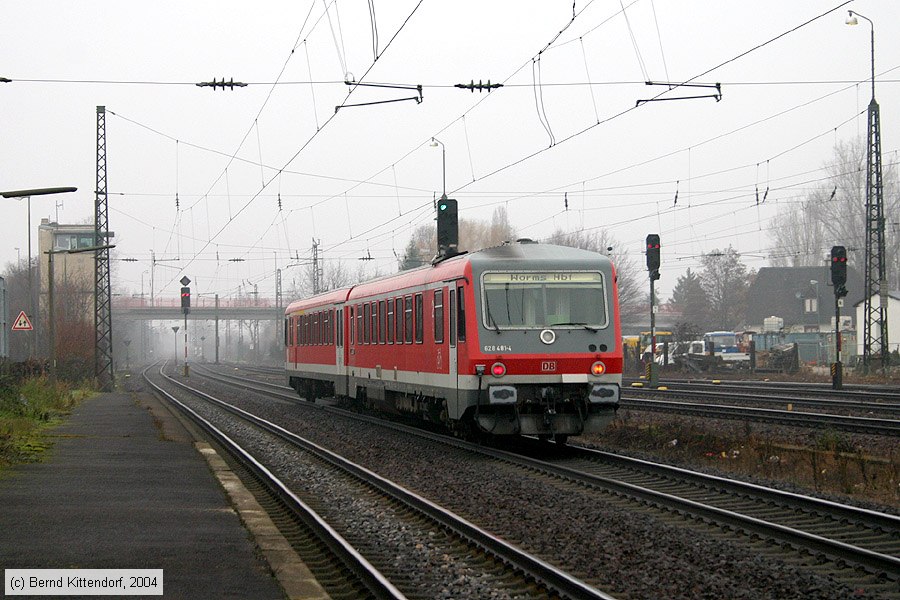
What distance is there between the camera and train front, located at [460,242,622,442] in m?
16.9

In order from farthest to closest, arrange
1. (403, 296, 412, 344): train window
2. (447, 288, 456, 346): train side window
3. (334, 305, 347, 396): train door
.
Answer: (334, 305, 347, 396): train door → (403, 296, 412, 344): train window → (447, 288, 456, 346): train side window

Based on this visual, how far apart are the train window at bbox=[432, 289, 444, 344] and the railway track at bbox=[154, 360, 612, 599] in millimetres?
3886

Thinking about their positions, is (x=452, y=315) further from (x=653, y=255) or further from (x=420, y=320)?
(x=653, y=255)

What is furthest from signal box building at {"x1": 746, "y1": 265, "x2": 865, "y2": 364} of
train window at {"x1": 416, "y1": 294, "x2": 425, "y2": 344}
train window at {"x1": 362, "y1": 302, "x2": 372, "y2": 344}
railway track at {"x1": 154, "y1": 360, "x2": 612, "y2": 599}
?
railway track at {"x1": 154, "y1": 360, "x2": 612, "y2": 599}

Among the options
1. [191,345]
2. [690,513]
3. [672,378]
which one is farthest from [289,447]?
[191,345]

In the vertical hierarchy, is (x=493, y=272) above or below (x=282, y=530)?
→ above

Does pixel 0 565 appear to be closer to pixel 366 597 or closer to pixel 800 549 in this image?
pixel 366 597

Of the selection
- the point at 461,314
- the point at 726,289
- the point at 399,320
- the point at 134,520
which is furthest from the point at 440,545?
the point at 726,289

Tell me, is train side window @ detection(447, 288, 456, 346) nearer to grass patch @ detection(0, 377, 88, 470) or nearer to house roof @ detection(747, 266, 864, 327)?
grass patch @ detection(0, 377, 88, 470)

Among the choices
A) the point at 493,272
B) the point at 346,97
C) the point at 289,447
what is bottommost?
the point at 289,447

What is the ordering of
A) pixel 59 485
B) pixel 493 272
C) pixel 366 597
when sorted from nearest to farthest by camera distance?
pixel 366 597
pixel 59 485
pixel 493 272

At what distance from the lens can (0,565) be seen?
8.61 m

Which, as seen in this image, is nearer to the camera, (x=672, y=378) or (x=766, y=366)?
(x=672, y=378)

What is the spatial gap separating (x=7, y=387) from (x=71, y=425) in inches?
161
